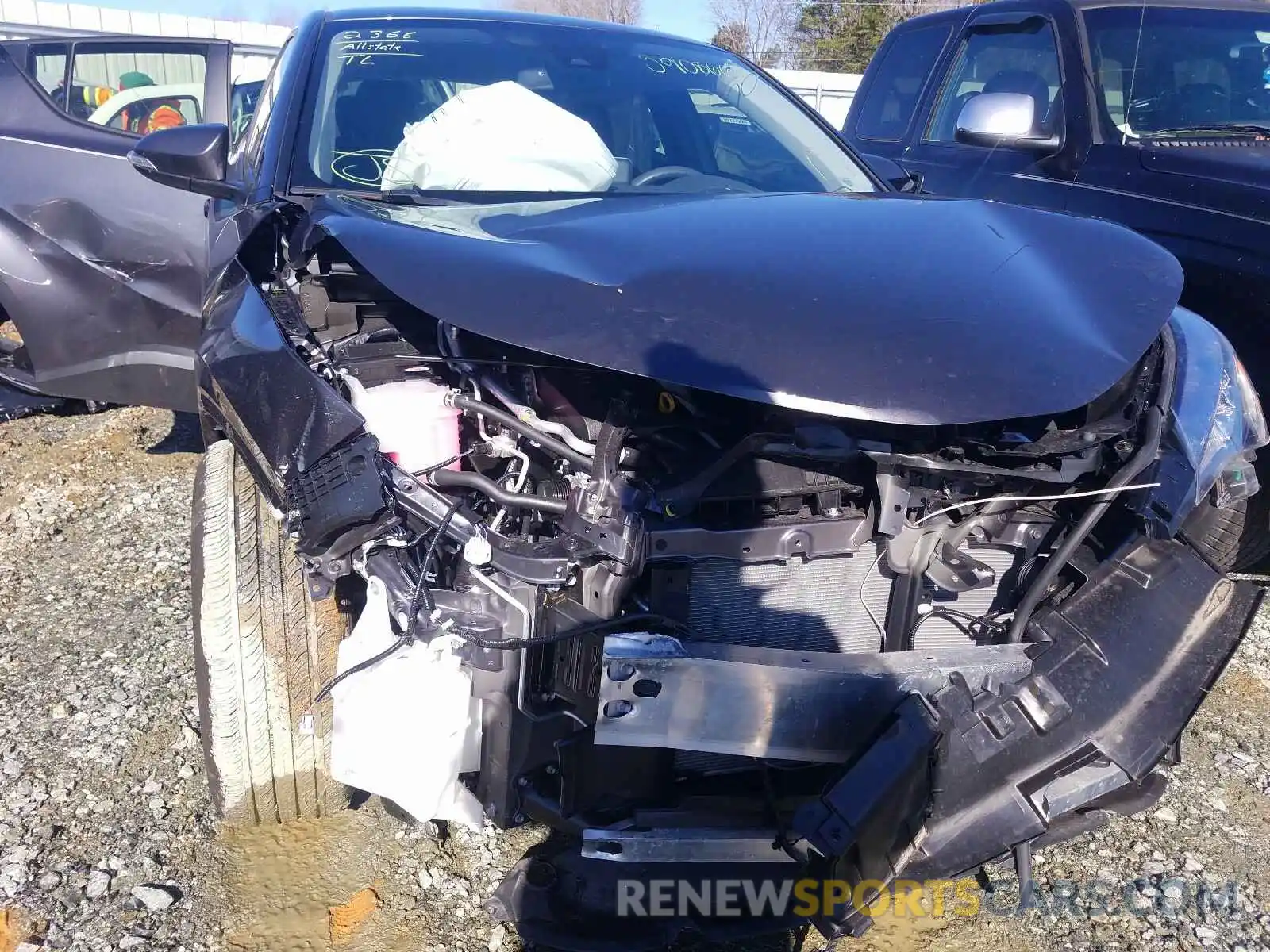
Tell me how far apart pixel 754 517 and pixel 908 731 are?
470 millimetres

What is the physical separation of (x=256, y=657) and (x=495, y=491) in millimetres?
728

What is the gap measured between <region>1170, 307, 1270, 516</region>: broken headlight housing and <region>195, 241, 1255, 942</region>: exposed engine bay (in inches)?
2.0

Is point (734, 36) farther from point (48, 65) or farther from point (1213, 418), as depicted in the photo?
point (1213, 418)

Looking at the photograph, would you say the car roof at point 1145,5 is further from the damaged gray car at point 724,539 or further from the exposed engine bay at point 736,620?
the exposed engine bay at point 736,620

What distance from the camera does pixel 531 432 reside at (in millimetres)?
1838

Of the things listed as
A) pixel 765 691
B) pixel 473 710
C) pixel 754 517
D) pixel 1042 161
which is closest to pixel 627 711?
pixel 765 691

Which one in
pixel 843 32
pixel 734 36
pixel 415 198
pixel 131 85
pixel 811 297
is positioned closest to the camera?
pixel 811 297

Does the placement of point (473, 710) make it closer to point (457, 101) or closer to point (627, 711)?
point (627, 711)

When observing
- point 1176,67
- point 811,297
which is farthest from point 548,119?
point 1176,67

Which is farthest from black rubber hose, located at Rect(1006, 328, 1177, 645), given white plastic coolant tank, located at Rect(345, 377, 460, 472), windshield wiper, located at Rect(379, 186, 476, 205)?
windshield wiper, located at Rect(379, 186, 476, 205)


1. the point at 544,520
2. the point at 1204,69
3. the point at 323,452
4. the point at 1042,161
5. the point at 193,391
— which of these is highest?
the point at 1204,69

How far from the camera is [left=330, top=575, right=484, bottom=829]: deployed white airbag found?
1.75 metres

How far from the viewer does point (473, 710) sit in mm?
1777

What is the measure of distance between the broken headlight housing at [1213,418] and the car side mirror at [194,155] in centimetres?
229
